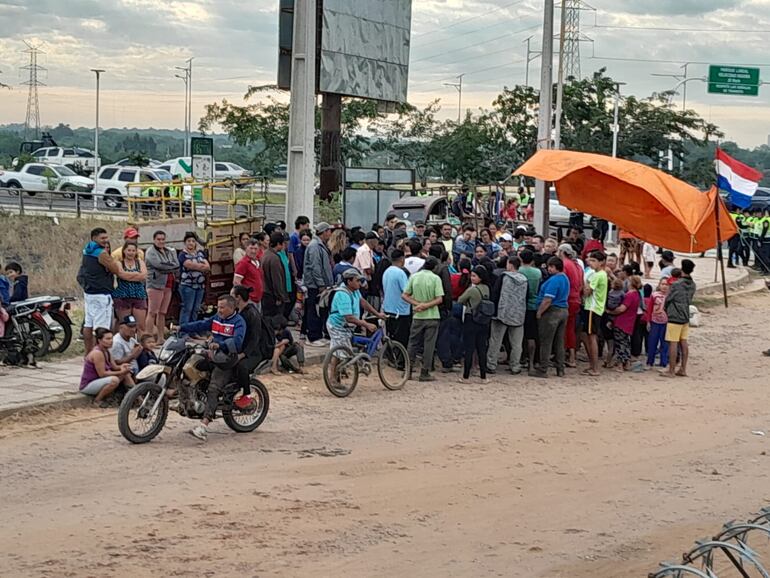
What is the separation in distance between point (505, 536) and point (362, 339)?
19.3 feet

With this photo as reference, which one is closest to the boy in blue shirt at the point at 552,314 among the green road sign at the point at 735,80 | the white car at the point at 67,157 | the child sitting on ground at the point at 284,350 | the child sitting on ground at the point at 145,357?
the child sitting on ground at the point at 284,350

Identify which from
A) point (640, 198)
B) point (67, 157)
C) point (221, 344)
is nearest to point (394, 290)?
point (221, 344)

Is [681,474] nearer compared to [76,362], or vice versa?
[681,474]

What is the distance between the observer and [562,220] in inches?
1547

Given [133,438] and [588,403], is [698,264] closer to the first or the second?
[588,403]

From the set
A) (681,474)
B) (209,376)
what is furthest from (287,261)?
(681,474)

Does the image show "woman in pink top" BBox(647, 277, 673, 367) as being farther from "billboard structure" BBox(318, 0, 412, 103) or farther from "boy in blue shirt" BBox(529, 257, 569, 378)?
"billboard structure" BBox(318, 0, 412, 103)

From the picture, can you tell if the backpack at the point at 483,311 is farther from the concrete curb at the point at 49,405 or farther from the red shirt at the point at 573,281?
the concrete curb at the point at 49,405

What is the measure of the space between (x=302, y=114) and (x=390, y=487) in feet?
30.0

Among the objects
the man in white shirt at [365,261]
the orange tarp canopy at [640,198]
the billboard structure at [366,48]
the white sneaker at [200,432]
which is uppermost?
the billboard structure at [366,48]

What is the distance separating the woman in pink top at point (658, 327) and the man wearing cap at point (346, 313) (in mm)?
5318

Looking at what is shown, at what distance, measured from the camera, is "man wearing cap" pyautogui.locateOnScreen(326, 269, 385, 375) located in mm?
14648

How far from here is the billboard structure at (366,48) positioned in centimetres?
2616

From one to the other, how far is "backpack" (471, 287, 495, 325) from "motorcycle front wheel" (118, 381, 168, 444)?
219 inches
